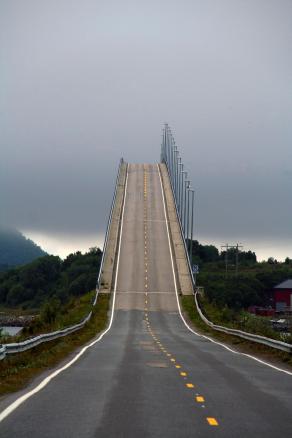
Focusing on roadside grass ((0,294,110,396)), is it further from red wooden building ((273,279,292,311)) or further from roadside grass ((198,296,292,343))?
red wooden building ((273,279,292,311))

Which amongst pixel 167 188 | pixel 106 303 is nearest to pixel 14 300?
pixel 167 188

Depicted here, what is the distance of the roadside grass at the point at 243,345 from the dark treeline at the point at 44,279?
268 feet

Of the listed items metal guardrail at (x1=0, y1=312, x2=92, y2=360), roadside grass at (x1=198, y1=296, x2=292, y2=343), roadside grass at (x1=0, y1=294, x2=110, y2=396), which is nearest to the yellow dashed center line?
roadside grass at (x1=0, y1=294, x2=110, y2=396)

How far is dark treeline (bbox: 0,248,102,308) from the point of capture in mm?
156750

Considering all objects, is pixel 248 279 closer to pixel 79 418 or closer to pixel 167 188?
pixel 167 188

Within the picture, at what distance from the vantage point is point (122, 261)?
8344 cm

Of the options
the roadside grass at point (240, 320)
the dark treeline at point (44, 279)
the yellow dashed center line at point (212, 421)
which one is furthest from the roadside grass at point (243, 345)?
the dark treeline at point (44, 279)

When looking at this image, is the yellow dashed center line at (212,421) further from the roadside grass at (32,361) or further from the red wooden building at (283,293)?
the red wooden building at (283,293)

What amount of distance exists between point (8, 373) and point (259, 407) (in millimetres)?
8582

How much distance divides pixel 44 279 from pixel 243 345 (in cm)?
14667

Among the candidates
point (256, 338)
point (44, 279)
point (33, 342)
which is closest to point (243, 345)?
point (256, 338)

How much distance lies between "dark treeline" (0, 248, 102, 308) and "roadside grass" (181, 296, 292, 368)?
81.6m

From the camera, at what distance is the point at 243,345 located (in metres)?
37.3

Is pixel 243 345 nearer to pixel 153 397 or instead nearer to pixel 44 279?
pixel 153 397
